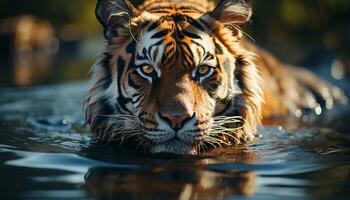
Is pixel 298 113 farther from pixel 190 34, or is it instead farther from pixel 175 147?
pixel 175 147

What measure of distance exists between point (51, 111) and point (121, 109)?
10.1 ft

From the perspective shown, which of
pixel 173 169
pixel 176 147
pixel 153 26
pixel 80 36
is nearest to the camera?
pixel 173 169

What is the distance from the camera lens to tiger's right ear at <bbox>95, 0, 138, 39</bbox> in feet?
16.8

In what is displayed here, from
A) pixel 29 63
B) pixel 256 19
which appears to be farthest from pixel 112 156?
pixel 256 19

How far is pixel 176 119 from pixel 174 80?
14.4 inches

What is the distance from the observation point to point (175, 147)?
4512 mm

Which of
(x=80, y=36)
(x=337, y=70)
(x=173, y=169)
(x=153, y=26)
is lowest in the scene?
(x=173, y=169)

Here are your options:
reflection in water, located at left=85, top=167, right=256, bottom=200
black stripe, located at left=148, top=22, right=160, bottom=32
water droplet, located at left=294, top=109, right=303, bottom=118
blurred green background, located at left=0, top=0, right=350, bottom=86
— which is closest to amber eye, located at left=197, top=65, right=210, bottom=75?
black stripe, located at left=148, top=22, right=160, bottom=32

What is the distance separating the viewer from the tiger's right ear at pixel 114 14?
5129mm

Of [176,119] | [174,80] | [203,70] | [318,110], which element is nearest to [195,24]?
[203,70]

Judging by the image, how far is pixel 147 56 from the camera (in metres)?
4.91

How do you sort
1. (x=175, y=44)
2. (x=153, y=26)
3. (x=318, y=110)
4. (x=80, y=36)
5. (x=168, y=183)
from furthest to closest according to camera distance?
(x=80, y=36)
(x=318, y=110)
(x=153, y=26)
(x=175, y=44)
(x=168, y=183)

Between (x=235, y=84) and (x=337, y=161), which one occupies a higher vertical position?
(x=235, y=84)

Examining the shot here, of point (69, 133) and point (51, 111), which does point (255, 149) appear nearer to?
point (69, 133)
